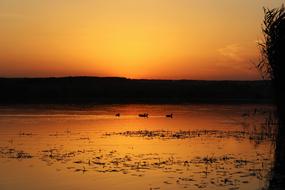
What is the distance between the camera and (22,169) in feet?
63.5

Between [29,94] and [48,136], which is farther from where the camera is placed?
[29,94]

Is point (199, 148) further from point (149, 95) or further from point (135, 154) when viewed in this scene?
point (149, 95)

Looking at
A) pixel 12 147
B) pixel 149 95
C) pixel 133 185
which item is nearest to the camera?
pixel 133 185

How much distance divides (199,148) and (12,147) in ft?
29.3

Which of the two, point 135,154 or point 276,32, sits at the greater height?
point 276,32

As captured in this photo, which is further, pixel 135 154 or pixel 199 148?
pixel 199 148

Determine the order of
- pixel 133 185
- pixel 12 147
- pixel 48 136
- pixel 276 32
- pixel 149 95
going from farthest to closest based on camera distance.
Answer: pixel 149 95 → pixel 48 136 → pixel 12 147 → pixel 276 32 → pixel 133 185

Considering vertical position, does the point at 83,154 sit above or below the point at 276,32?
below

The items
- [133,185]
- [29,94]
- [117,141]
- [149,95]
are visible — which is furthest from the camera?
[149,95]

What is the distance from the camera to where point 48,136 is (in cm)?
3100

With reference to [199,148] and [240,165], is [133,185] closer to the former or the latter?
[240,165]

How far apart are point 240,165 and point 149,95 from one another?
92811mm

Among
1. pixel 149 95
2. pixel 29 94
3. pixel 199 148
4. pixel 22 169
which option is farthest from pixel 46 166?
pixel 149 95

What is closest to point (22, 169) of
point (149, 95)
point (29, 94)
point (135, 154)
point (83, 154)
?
point (83, 154)
